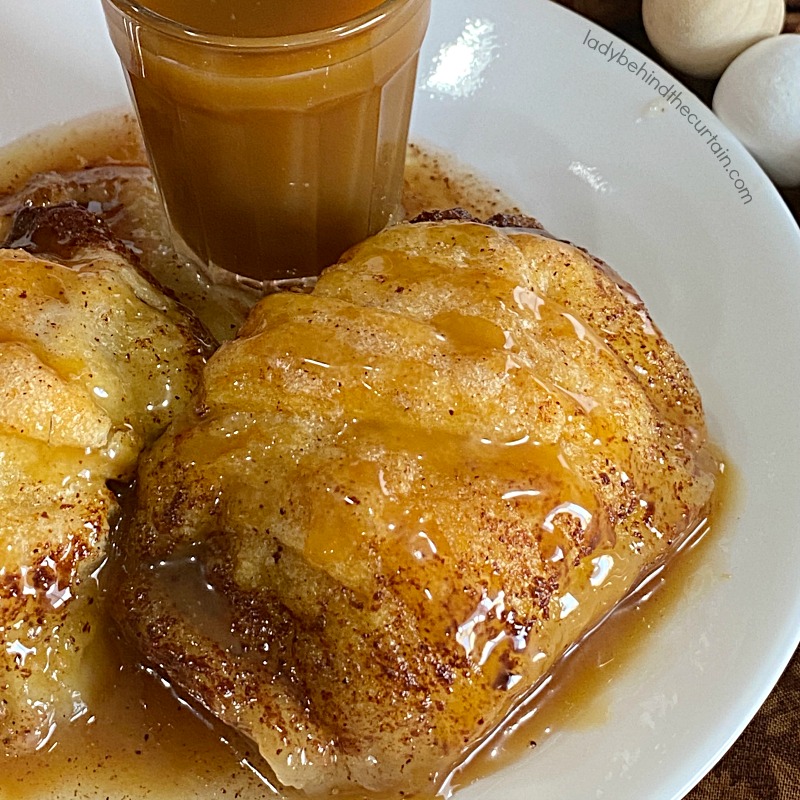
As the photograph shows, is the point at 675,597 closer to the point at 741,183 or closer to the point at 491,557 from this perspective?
the point at 491,557

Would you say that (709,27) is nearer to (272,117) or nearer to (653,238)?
(653,238)

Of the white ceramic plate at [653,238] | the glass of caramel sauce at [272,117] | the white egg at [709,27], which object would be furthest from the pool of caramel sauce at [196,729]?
the white egg at [709,27]

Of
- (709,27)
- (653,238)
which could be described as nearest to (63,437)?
(653,238)

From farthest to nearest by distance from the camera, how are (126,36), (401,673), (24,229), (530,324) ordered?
(24,229) < (126,36) < (530,324) < (401,673)

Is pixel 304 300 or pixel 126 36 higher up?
pixel 126 36

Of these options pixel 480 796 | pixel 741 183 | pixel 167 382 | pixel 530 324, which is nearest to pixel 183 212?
pixel 167 382

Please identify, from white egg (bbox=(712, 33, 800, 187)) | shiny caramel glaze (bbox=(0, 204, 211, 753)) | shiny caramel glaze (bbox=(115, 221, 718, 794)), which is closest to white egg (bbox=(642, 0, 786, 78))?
white egg (bbox=(712, 33, 800, 187))
